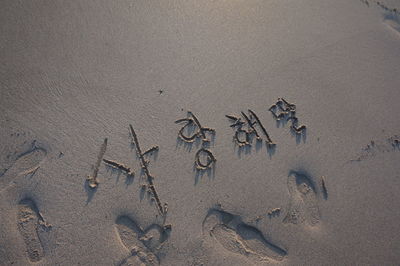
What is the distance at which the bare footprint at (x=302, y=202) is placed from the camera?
204cm

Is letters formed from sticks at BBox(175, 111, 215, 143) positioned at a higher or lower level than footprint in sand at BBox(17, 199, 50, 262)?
higher

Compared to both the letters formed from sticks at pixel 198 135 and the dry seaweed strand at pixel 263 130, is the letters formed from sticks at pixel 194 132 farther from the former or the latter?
the dry seaweed strand at pixel 263 130

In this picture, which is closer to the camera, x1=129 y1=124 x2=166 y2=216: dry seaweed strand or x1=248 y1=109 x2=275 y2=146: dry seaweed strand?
x1=129 y1=124 x2=166 y2=216: dry seaweed strand

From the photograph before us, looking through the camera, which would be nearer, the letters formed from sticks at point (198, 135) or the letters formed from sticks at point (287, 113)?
the letters formed from sticks at point (198, 135)

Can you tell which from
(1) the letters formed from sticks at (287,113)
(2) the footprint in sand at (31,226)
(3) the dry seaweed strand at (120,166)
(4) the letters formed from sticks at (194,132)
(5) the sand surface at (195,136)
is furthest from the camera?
(1) the letters formed from sticks at (287,113)

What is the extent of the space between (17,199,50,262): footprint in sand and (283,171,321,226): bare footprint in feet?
6.30

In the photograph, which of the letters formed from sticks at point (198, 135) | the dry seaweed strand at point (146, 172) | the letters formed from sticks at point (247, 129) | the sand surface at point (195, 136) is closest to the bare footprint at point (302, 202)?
the sand surface at point (195, 136)

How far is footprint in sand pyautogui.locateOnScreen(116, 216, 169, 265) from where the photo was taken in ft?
6.09

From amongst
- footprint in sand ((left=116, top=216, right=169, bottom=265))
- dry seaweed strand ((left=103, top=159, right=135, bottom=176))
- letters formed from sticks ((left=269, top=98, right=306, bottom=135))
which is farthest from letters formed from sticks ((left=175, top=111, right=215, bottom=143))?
footprint in sand ((left=116, top=216, right=169, bottom=265))

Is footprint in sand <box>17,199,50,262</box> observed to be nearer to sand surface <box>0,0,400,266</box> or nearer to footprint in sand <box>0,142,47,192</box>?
sand surface <box>0,0,400,266</box>

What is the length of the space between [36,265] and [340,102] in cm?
295

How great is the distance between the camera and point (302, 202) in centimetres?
207

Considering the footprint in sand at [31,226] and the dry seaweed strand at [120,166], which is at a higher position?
the dry seaweed strand at [120,166]

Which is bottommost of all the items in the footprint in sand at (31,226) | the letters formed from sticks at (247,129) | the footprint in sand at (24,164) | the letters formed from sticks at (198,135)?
the footprint in sand at (31,226)
